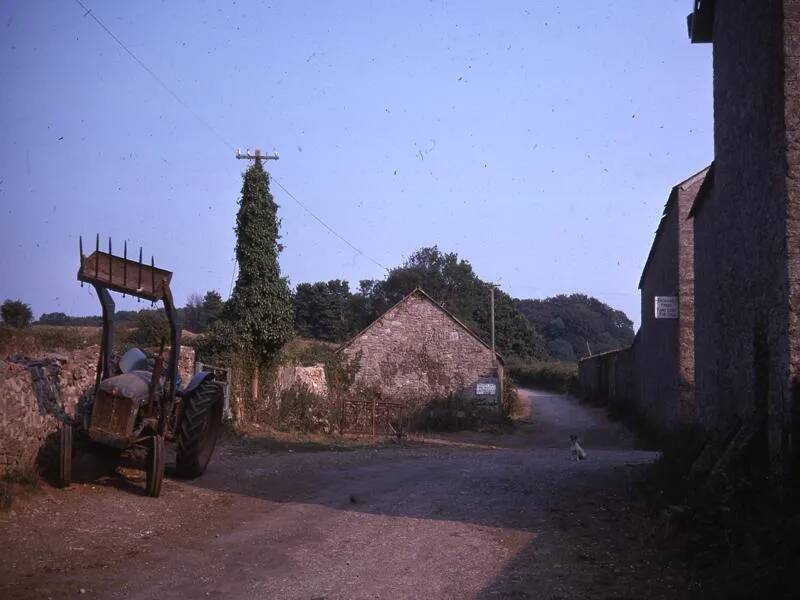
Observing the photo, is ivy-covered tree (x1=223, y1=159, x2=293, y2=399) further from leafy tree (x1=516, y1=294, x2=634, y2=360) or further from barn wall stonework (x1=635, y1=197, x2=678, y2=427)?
leafy tree (x1=516, y1=294, x2=634, y2=360)

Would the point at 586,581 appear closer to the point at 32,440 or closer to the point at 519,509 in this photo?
the point at 519,509

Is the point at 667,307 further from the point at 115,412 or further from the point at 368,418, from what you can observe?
the point at 115,412

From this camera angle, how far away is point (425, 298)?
36.1m

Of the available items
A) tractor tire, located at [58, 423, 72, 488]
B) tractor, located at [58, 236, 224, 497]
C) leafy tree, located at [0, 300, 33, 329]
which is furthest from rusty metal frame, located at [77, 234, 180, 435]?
leafy tree, located at [0, 300, 33, 329]

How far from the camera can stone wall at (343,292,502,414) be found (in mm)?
35688

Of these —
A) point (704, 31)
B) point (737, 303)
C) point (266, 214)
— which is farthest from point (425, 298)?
point (737, 303)

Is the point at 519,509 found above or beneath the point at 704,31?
beneath

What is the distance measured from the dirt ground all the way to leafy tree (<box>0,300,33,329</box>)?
2174cm

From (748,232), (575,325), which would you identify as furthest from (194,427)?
(575,325)

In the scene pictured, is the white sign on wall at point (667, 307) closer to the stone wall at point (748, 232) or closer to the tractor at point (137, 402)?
the stone wall at point (748, 232)

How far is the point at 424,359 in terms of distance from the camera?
3609 cm

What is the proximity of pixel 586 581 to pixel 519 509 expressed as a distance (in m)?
3.17

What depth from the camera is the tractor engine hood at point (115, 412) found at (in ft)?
34.5

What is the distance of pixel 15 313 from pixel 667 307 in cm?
2580
